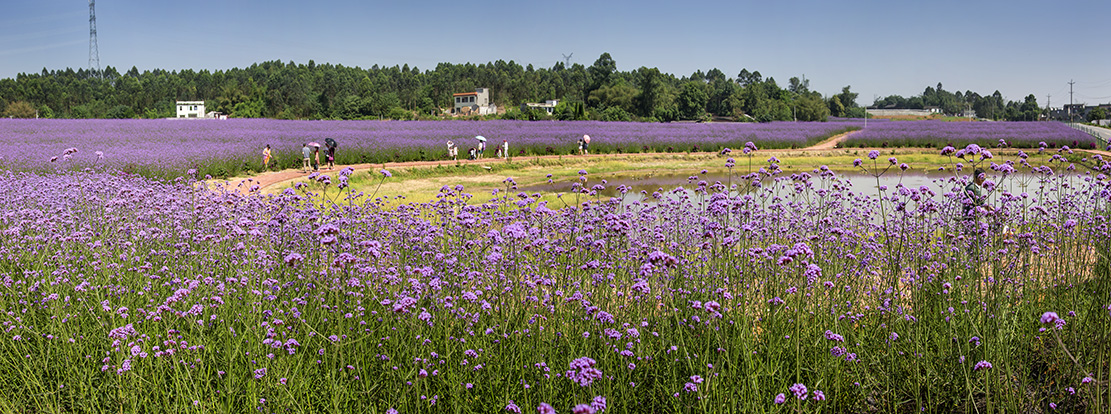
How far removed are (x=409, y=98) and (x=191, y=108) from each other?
30.9 metres

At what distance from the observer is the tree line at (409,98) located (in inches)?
3103

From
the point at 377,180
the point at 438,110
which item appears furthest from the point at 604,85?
the point at 377,180

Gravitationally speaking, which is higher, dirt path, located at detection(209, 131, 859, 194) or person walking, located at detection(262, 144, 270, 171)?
person walking, located at detection(262, 144, 270, 171)

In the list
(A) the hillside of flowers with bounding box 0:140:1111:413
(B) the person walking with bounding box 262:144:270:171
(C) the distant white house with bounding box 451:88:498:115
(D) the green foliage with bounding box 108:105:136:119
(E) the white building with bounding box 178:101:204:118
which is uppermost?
(C) the distant white house with bounding box 451:88:498:115

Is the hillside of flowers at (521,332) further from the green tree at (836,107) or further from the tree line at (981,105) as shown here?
the tree line at (981,105)

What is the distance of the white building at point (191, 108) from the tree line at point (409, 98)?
1.82m

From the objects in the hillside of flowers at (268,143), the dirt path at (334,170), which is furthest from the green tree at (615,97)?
the dirt path at (334,170)

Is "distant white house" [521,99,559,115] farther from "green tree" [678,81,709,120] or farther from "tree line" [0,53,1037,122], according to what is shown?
"green tree" [678,81,709,120]

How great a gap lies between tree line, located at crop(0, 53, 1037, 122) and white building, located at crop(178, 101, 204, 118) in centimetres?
182

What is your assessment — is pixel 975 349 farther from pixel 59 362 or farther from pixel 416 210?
pixel 416 210

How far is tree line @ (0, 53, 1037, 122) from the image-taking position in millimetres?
78812

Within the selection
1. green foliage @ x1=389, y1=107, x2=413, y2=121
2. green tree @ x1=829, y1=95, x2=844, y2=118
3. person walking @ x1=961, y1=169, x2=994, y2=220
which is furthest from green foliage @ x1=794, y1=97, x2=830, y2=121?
person walking @ x1=961, y1=169, x2=994, y2=220

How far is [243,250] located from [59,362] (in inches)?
55.0

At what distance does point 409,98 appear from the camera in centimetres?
10075
